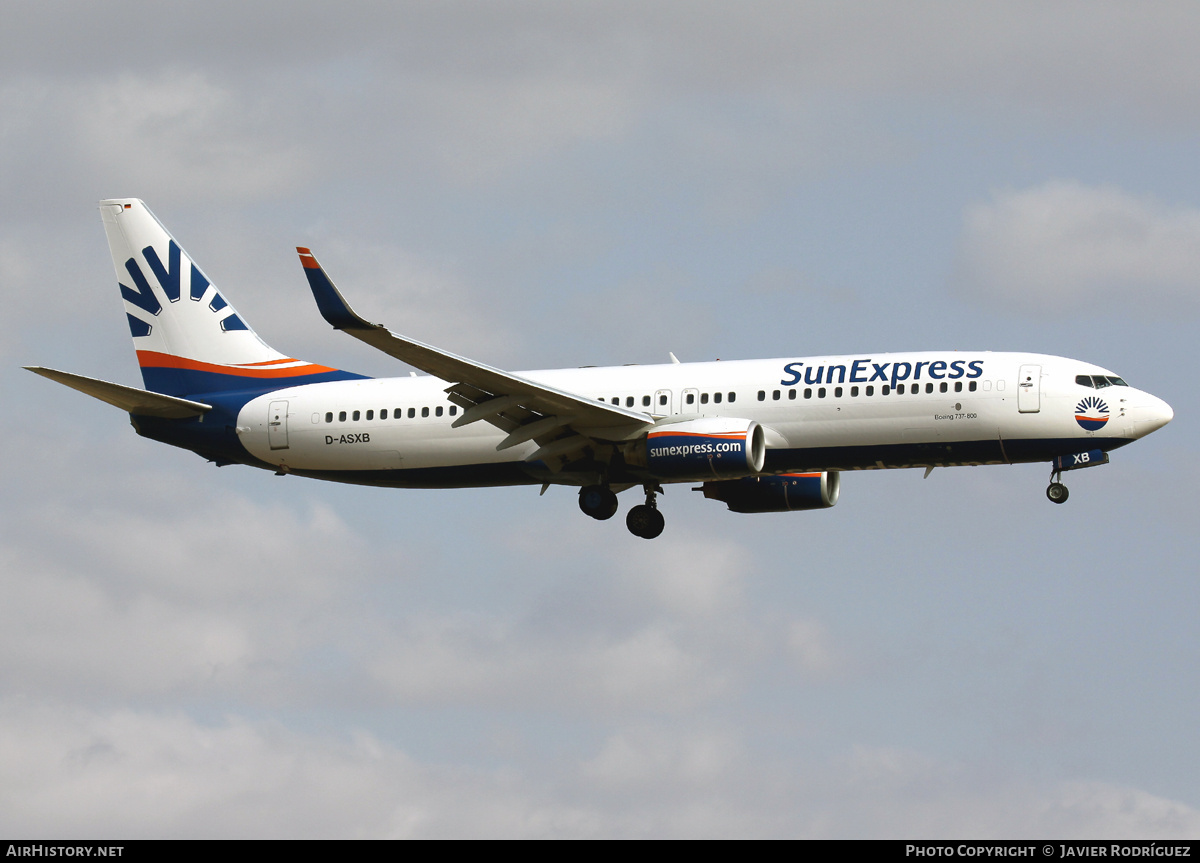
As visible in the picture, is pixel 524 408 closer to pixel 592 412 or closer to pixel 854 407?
pixel 592 412

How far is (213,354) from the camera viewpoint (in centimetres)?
6119

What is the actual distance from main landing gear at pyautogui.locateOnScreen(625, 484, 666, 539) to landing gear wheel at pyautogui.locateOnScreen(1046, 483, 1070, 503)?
12658mm

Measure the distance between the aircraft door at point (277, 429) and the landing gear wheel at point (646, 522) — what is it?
1181cm

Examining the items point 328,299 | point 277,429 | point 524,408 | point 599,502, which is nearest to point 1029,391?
point 599,502

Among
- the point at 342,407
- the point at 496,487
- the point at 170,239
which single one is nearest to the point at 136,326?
the point at 170,239

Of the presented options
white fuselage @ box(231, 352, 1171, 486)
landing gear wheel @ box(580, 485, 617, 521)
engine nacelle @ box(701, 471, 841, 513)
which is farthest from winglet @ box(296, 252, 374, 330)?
engine nacelle @ box(701, 471, 841, 513)

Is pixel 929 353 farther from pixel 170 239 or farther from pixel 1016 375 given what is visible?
pixel 170 239

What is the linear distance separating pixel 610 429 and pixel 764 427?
4.73 meters

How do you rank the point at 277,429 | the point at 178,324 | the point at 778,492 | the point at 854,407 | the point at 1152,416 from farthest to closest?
1. the point at 178,324
2. the point at 778,492
3. the point at 277,429
4. the point at 854,407
5. the point at 1152,416

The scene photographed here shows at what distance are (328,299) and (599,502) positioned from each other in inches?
545

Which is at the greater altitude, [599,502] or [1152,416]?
[1152,416]

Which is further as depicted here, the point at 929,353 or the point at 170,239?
the point at 170,239

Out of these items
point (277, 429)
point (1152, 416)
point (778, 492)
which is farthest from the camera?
point (778, 492)

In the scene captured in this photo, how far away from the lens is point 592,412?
174ft
